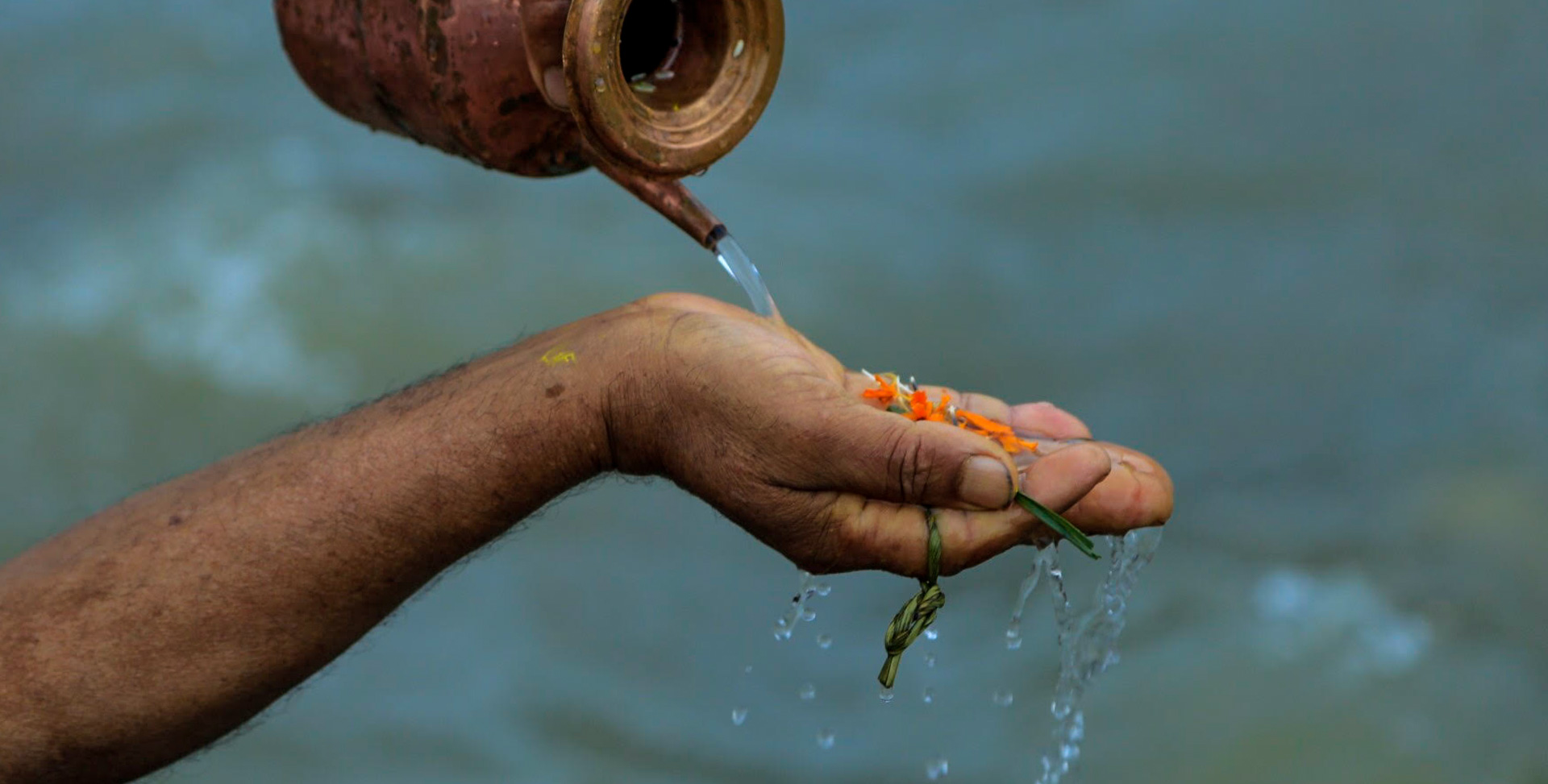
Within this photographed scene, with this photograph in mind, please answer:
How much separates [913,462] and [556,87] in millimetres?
758

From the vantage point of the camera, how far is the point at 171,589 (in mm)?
2426

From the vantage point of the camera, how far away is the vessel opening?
8.32ft

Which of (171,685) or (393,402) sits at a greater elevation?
(393,402)

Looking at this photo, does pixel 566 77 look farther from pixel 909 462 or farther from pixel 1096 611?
pixel 1096 611

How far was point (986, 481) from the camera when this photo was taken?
7.16ft

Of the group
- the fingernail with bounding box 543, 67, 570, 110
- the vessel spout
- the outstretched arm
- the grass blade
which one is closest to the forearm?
the outstretched arm

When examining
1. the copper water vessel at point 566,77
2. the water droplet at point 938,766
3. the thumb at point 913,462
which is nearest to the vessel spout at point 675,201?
the copper water vessel at point 566,77

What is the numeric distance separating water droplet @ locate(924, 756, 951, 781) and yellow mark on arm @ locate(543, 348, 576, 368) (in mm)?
2088

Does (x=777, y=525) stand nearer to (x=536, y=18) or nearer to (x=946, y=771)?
(x=536, y=18)

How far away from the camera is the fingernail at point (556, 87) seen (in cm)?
242

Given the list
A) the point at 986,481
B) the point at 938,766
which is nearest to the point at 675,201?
the point at 986,481

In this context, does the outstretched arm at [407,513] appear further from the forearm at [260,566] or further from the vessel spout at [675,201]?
the vessel spout at [675,201]

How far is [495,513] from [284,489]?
309 mm

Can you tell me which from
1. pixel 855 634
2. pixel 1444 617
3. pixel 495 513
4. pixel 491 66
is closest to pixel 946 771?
pixel 855 634
